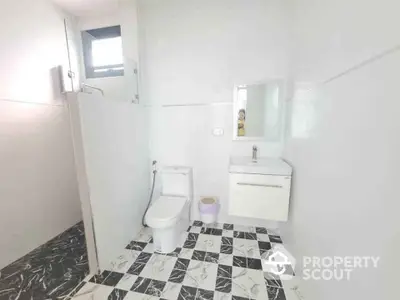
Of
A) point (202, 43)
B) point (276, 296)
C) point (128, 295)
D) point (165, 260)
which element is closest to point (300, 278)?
point (276, 296)

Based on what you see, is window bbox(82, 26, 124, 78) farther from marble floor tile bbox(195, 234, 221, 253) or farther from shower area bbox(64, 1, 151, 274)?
marble floor tile bbox(195, 234, 221, 253)

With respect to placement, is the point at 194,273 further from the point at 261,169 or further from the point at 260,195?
the point at 261,169

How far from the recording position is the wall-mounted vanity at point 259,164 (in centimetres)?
174

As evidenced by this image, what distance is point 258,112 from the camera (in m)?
2.17

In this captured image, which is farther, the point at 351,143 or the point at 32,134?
the point at 32,134

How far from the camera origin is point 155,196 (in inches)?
98.8

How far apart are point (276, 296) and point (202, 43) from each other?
2506 millimetres

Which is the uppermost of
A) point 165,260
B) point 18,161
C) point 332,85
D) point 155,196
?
point 332,85

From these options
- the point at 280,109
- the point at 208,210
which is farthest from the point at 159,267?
the point at 280,109

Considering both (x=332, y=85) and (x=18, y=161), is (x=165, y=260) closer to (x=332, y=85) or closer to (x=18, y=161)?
(x=18, y=161)

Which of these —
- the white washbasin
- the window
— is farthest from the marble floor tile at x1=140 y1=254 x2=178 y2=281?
the window

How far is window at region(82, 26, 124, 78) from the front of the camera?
248 cm

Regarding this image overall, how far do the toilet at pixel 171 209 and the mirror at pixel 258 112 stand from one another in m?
0.83

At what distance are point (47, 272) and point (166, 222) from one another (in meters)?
1.10
